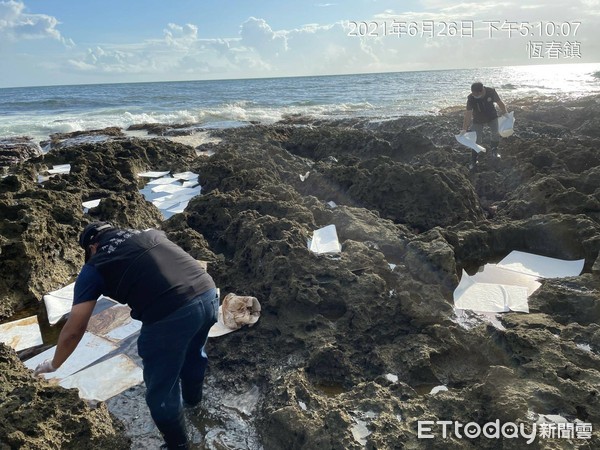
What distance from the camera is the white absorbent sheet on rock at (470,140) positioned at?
753 cm

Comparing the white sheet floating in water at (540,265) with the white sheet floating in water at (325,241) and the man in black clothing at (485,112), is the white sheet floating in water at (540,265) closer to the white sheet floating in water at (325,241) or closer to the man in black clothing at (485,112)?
the white sheet floating in water at (325,241)

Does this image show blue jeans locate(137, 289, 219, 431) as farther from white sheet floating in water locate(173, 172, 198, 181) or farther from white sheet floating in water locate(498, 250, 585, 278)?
white sheet floating in water locate(173, 172, 198, 181)

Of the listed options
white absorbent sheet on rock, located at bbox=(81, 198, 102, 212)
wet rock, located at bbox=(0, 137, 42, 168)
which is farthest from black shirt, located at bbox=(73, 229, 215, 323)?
wet rock, located at bbox=(0, 137, 42, 168)

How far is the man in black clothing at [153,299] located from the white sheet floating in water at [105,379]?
51 centimetres

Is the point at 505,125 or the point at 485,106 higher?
the point at 485,106

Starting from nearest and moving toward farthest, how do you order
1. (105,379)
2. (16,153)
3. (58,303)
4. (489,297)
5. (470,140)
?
(105,379) < (489,297) < (58,303) < (470,140) < (16,153)

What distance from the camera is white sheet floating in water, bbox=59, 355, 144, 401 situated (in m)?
3.04

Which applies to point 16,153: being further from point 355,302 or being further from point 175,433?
point 175,433

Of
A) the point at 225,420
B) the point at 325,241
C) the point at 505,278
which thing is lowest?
the point at 225,420

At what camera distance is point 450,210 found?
19.1ft

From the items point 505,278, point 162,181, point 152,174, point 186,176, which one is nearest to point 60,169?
point 152,174

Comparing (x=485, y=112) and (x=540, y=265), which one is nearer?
(x=540, y=265)

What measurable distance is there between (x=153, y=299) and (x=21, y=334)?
209 cm

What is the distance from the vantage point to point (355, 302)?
365 cm
